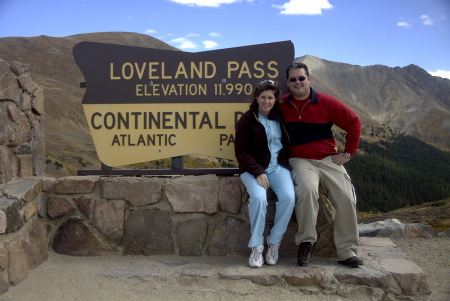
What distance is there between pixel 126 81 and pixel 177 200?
111cm

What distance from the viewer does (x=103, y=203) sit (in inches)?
138

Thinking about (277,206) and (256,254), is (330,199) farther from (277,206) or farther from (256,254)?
(256,254)

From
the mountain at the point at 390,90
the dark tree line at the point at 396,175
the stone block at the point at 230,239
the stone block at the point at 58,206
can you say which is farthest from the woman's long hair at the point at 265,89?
the mountain at the point at 390,90

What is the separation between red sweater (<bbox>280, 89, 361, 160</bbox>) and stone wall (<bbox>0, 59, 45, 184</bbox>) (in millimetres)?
2098

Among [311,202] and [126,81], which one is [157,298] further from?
[126,81]

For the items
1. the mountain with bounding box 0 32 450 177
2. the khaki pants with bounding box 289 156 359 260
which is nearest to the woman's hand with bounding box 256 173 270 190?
the khaki pants with bounding box 289 156 359 260

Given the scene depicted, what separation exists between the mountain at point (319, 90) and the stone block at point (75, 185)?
252 inches

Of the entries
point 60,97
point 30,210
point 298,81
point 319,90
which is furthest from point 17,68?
point 319,90

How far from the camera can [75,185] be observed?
3.54m

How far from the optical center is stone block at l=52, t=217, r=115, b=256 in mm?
3494

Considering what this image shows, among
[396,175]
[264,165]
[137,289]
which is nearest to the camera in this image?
[137,289]

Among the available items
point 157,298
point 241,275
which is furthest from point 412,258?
point 157,298

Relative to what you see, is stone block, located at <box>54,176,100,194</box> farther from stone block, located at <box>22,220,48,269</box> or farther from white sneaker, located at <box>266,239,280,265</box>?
white sneaker, located at <box>266,239,280,265</box>

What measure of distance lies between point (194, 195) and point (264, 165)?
633mm
